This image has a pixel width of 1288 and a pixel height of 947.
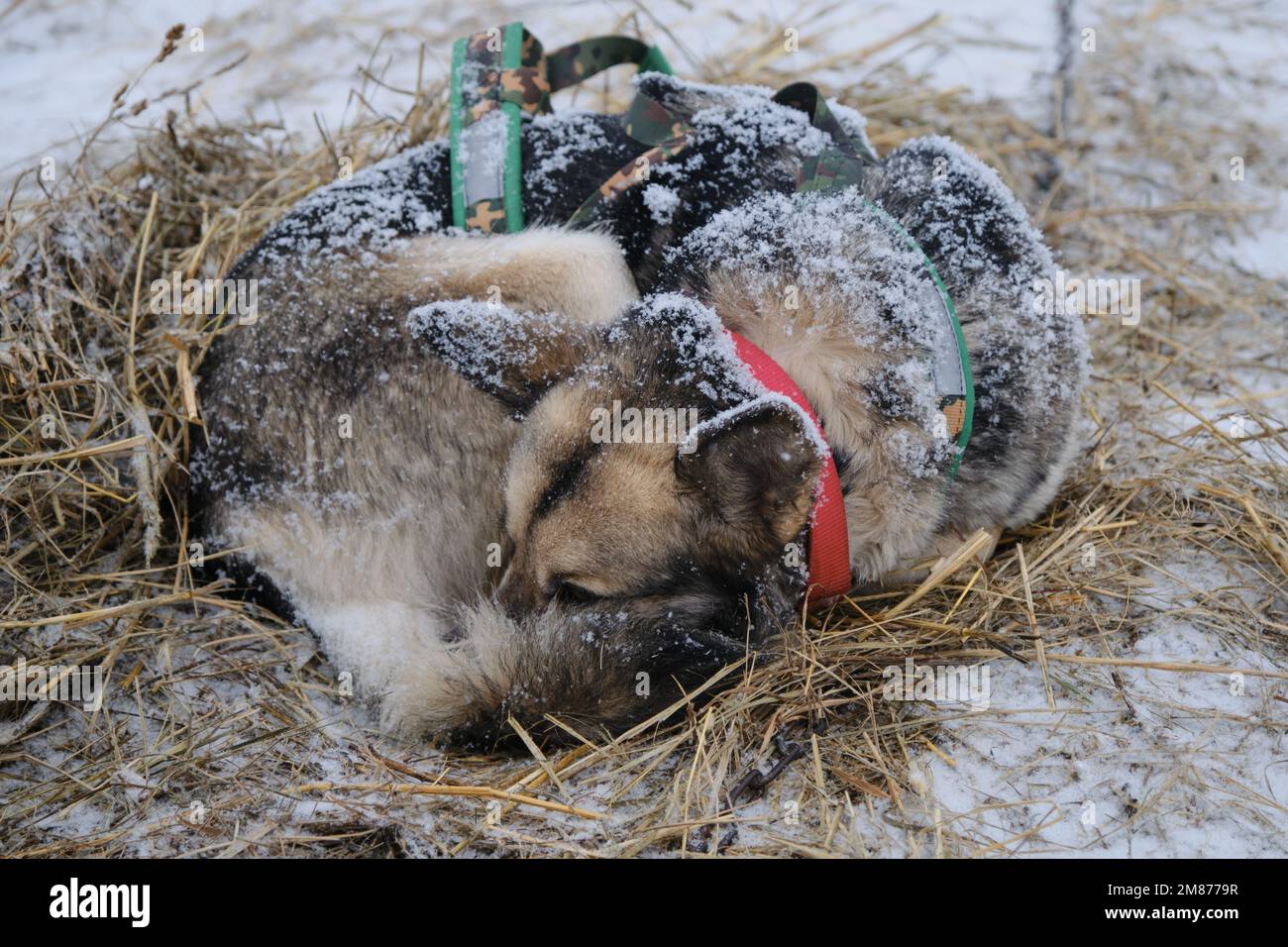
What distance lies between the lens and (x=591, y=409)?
2.37 m

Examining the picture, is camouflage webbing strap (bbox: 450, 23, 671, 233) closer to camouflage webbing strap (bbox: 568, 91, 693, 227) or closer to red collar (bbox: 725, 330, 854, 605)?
camouflage webbing strap (bbox: 568, 91, 693, 227)

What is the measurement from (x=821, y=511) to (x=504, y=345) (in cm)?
93

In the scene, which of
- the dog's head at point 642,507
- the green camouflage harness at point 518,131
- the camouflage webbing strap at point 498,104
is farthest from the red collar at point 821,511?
the camouflage webbing strap at point 498,104

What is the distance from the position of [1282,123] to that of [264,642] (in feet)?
18.1

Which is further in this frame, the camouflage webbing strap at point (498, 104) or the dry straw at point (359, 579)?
the camouflage webbing strap at point (498, 104)

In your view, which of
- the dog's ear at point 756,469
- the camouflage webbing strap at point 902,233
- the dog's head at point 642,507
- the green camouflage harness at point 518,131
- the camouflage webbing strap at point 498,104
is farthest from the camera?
the camouflage webbing strap at point 498,104

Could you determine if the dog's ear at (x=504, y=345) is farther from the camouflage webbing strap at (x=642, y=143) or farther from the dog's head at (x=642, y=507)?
the camouflage webbing strap at (x=642, y=143)

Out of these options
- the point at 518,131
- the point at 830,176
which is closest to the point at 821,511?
the point at 830,176

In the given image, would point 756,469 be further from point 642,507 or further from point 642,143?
point 642,143

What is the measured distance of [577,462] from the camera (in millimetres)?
2346

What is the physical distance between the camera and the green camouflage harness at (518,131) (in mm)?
2775

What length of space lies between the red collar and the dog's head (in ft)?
0.17

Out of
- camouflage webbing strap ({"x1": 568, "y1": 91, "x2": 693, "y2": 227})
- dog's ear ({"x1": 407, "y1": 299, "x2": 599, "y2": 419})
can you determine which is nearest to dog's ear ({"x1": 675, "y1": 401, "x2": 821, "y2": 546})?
dog's ear ({"x1": 407, "y1": 299, "x2": 599, "y2": 419})
